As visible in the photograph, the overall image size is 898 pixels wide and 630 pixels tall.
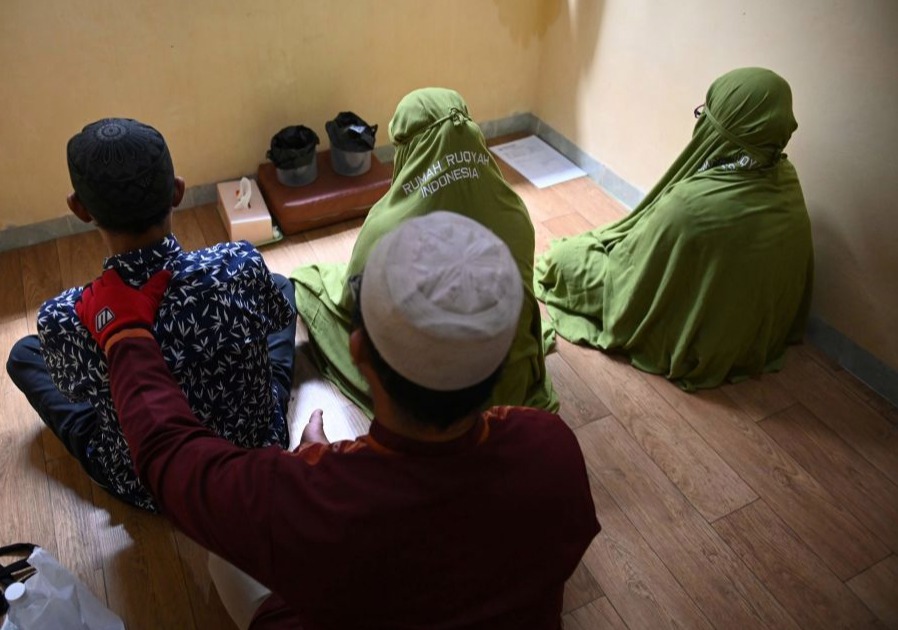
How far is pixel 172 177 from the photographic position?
51.0 inches

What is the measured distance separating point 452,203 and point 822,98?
3.60 ft

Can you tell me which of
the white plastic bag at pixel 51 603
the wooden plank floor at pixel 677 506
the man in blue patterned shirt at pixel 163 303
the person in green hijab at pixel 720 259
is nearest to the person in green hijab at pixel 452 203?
the wooden plank floor at pixel 677 506

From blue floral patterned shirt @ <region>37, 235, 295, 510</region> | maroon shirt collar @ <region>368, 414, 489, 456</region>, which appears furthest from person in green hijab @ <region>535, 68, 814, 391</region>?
maroon shirt collar @ <region>368, 414, 489, 456</region>

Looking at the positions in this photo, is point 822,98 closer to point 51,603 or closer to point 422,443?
point 422,443

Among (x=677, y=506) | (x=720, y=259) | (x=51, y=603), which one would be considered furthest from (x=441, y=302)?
(x=720, y=259)

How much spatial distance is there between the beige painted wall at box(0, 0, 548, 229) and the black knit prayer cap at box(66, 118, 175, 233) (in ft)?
4.21

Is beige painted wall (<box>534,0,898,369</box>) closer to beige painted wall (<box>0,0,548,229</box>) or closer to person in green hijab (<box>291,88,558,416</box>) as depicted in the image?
beige painted wall (<box>0,0,548,229</box>)

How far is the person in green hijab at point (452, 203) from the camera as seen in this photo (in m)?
1.85

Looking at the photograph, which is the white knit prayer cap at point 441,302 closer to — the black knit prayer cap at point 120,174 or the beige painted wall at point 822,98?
the black knit prayer cap at point 120,174

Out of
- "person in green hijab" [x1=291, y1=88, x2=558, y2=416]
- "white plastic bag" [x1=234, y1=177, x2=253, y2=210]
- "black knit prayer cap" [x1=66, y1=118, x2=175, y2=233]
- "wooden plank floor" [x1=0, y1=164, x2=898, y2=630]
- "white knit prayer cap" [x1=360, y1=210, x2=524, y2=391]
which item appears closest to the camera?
"white knit prayer cap" [x1=360, y1=210, x2=524, y2=391]

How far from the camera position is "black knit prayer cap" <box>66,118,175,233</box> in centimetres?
120

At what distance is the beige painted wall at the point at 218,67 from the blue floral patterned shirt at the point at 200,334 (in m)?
1.29

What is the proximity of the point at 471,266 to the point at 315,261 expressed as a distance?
183cm

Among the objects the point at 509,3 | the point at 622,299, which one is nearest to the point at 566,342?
the point at 622,299
